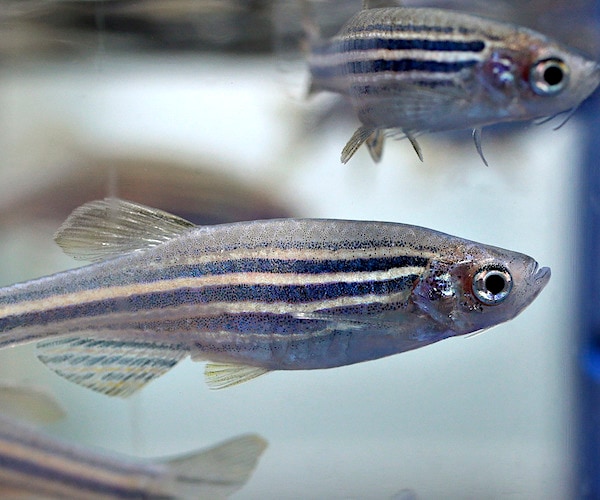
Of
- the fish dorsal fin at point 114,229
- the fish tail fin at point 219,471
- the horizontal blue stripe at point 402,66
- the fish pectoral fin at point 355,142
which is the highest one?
the horizontal blue stripe at point 402,66

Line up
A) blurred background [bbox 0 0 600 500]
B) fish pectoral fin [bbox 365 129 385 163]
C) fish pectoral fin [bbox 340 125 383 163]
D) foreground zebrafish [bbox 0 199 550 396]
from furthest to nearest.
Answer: blurred background [bbox 0 0 600 500] → fish pectoral fin [bbox 365 129 385 163] → fish pectoral fin [bbox 340 125 383 163] → foreground zebrafish [bbox 0 199 550 396]

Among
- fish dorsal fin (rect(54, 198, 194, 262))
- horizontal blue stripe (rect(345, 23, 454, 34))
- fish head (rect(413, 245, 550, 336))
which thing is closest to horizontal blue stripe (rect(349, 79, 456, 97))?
horizontal blue stripe (rect(345, 23, 454, 34))

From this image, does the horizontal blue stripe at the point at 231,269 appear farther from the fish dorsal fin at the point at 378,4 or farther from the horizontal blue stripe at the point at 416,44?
the fish dorsal fin at the point at 378,4

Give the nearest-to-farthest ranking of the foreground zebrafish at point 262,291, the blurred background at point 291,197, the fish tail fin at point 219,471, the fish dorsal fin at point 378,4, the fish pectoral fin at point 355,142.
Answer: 1. the foreground zebrafish at point 262,291
2. the fish pectoral fin at point 355,142
3. the fish dorsal fin at point 378,4
4. the fish tail fin at point 219,471
5. the blurred background at point 291,197

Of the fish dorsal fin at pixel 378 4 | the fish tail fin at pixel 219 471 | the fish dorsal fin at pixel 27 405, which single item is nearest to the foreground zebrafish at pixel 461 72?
the fish dorsal fin at pixel 378 4

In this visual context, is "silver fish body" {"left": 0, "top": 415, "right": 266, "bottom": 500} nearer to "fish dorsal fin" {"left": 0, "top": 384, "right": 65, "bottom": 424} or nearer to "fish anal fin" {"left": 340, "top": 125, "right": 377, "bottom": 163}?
"fish dorsal fin" {"left": 0, "top": 384, "right": 65, "bottom": 424}
